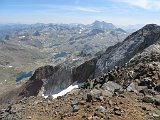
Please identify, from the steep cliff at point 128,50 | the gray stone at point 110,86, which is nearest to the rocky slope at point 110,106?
the gray stone at point 110,86

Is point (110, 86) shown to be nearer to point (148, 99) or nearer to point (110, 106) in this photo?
point (148, 99)

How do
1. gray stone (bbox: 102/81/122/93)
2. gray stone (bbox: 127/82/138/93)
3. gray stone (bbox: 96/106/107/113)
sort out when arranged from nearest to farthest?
gray stone (bbox: 96/106/107/113)
gray stone (bbox: 127/82/138/93)
gray stone (bbox: 102/81/122/93)

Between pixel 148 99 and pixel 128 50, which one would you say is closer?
pixel 148 99

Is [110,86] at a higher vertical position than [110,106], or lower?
lower

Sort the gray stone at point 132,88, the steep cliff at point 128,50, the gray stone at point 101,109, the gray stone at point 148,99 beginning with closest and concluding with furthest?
the gray stone at point 101,109, the gray stone at point 148,99, the gray stone at point 132,88, the steep cliff at point 128,50

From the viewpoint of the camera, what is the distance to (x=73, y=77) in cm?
7756

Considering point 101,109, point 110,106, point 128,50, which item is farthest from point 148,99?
point 128,50

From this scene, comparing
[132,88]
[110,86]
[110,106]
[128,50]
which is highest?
[110,106]

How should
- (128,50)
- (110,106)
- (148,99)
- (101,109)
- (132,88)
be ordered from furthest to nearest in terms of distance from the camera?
(128,50)
(132,88)
(148,99)
(110,106)
(101,109)

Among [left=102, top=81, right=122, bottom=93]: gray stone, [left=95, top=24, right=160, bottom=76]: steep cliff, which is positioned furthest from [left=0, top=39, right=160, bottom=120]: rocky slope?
[left=95, top=24, right=160, bottom=76]: steep cliff

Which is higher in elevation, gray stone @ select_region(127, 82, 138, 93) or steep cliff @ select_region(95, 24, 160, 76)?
gray stone @ select_region(127, 82, 138, 93)

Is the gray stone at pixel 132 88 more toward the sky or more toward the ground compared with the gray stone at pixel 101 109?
more toward the ground

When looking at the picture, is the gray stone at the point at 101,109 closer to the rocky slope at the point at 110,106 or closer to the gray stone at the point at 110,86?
the rocky slope at the point at 110,106

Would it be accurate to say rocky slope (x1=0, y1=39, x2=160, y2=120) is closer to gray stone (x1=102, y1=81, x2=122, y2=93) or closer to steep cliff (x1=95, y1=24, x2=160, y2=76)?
gray stone (x1=102, y1=81, x2=122, y2=93)
